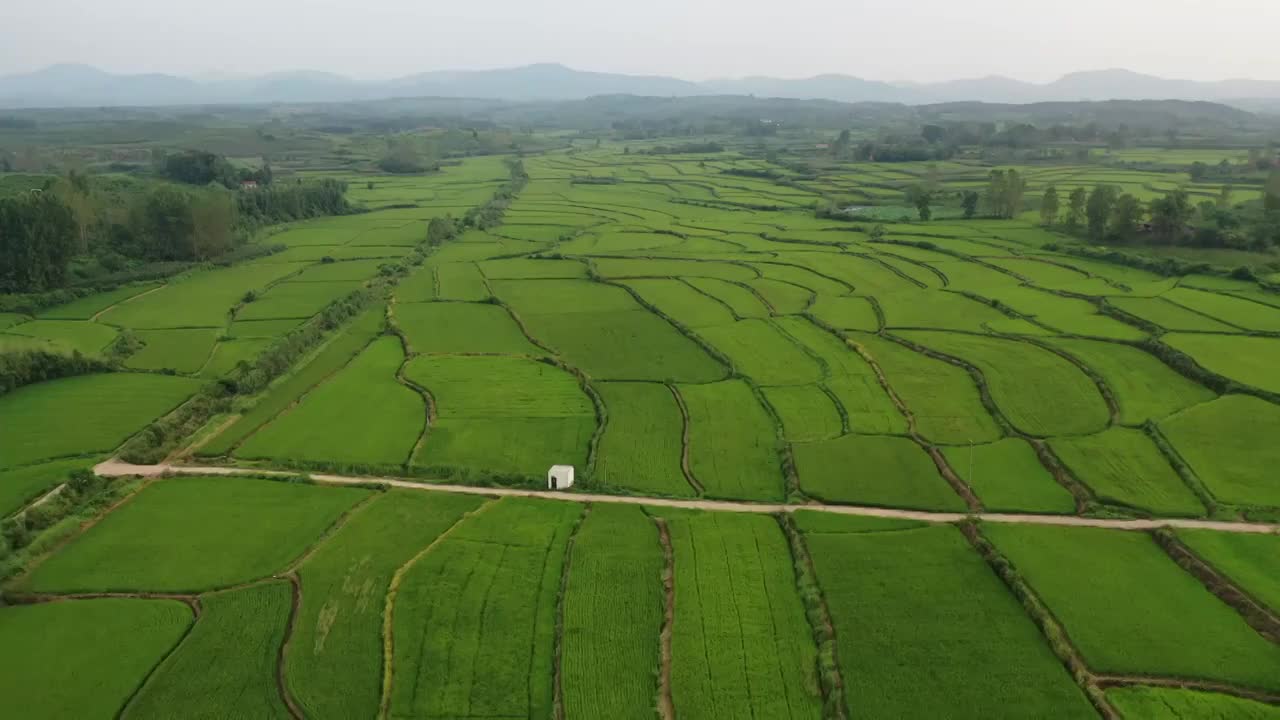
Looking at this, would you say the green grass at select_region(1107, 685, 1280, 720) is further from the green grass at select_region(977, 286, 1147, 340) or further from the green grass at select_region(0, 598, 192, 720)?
the green grass at select_region(977, 286, 1147, 340)

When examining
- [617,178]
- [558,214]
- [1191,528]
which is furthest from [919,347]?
[617,178]

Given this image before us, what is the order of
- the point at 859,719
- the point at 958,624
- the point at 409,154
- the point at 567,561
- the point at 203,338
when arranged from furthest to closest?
the point at 409,154 → the point at 203,338 → the point at 567,561 → the point at 958,624 → the point at 859,719

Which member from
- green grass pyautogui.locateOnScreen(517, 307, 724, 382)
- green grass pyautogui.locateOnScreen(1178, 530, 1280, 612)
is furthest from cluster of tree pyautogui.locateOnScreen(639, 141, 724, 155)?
green grass pyautogui.locateOnScreen(1178, 530, 1280, 612)

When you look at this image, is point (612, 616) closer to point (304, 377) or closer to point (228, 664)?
point (228, 664)

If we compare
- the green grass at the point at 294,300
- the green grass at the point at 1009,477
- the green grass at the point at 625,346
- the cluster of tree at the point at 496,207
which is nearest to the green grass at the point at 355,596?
the green grass at the point at 625,346

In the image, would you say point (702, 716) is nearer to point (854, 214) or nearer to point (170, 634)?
point (170, 634)

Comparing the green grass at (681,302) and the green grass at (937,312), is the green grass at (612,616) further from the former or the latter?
the green grass at (937,312)
